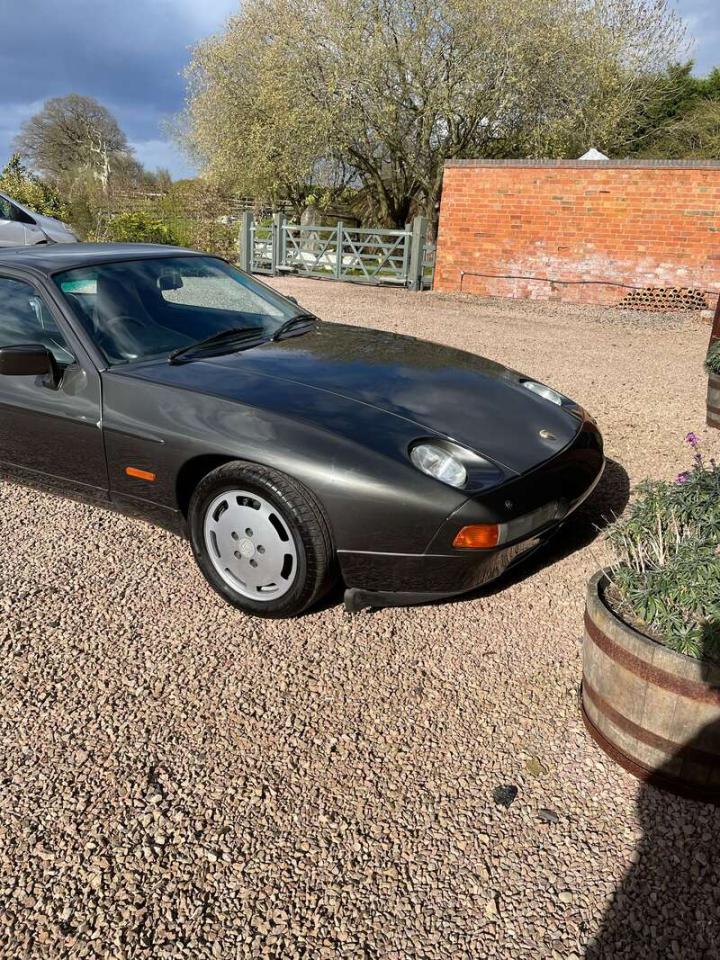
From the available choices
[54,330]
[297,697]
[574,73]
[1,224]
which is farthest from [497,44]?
[297,697]

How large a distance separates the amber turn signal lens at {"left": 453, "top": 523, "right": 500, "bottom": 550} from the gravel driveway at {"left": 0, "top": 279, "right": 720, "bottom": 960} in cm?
46

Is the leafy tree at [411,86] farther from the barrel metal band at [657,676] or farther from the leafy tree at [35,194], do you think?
the barrel metal band at [657,676]

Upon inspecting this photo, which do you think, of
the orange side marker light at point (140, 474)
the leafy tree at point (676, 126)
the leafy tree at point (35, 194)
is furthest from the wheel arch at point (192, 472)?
the leafy tree at point (676, 126)

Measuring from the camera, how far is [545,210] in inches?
558

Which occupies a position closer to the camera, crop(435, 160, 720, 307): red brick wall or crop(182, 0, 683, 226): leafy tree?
crop(435, 160, 720, 307): red brick wall

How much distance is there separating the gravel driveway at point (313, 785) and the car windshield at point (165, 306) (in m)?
1.04

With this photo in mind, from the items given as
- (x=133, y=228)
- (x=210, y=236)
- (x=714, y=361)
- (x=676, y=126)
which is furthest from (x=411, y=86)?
(x=714, y=361)

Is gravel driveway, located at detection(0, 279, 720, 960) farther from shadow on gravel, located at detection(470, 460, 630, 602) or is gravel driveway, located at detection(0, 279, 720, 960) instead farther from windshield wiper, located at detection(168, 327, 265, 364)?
windshield wiper, located at detection(168, 327, 265, 364)

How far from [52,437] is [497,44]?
21270 millimetres

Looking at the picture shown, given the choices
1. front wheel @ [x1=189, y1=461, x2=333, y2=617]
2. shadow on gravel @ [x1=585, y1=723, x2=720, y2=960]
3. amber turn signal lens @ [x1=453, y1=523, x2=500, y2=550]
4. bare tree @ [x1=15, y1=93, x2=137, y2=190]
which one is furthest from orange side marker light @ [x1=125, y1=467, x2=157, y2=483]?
bare tree @ [x1=15, y1=93, x2=137, y2=190]

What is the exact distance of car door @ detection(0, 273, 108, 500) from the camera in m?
3.21

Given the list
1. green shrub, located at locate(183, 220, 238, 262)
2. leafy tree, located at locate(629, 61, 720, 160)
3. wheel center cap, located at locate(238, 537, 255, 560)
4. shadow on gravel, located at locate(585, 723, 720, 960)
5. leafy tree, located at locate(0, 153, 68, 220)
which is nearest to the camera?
shadow on gravel, located at locate(585, 723, 720, 960)

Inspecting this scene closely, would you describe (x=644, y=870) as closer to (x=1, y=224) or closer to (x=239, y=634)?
(x=239, y=634)

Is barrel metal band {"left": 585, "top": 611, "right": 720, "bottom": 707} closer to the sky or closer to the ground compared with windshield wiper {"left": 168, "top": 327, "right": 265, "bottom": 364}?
closer to the ground
